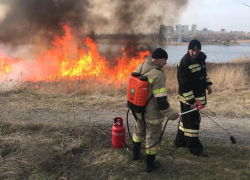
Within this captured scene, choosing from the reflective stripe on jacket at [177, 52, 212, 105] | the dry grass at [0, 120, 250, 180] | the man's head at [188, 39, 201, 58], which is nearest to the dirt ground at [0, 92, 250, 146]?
the dry grass at [0, 120, 250, 180]

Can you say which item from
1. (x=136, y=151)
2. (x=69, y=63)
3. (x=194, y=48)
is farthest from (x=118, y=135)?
(x=69, y=63)

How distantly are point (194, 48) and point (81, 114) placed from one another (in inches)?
144

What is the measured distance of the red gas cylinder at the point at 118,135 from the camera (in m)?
3.79

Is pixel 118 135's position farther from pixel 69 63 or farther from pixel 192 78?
pixel 69 63

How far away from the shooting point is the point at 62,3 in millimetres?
15227

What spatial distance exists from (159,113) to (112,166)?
3.52ft

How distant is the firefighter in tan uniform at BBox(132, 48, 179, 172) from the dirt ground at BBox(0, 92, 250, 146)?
1365 millimetres

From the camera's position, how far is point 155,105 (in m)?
3.17

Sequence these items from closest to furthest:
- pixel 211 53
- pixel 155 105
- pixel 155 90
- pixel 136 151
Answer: pixel 155 90 < pixel 155 105 < pixel 136 151 < pixel 211 53

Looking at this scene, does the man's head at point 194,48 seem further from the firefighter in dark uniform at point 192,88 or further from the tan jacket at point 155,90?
the tan jacket at point 155,90

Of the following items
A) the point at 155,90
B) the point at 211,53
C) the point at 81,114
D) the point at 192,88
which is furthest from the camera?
the point at 211,53

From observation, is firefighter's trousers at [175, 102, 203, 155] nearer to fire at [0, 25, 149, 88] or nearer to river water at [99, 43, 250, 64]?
fire at [0, 25, 149, 88]

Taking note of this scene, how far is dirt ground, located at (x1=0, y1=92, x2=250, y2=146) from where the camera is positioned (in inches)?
184

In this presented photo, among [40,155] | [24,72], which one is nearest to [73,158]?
[40,155]
